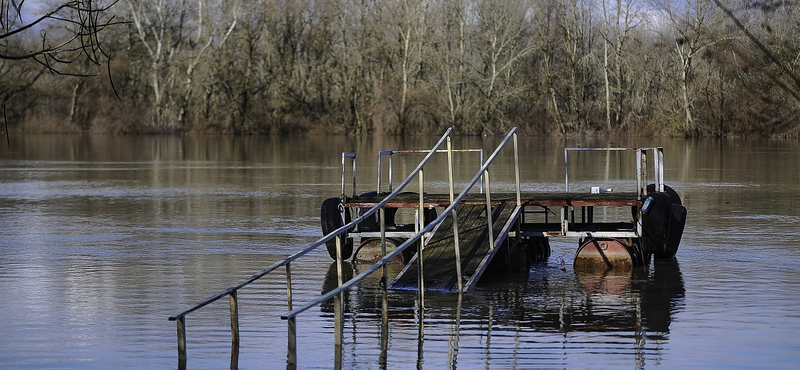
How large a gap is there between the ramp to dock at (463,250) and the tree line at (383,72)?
52434 millimetres

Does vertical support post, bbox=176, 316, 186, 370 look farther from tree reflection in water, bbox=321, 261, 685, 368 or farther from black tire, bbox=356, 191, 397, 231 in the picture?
black tire, bbox=356, 191, 397, 231

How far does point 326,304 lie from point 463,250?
233 centimetres

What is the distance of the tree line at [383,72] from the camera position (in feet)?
236

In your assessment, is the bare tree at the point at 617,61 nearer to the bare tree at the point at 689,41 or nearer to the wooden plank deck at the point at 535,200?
the bare tree at the point at 689,41

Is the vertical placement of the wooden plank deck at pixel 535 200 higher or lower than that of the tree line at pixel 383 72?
lower

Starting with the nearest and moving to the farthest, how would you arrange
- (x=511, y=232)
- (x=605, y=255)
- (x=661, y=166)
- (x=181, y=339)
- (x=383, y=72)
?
(x=181, y=339)
(x=511, y=232)
(x=605, y=255)
(x=661, y=166)
(x=383, y=72)

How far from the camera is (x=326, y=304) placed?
13.1 m

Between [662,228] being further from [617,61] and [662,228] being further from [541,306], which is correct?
[617,61]

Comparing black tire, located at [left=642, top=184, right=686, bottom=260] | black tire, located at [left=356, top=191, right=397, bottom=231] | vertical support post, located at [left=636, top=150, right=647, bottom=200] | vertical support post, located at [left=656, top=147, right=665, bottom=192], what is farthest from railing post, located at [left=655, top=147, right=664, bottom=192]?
black tire, located at [left=356, top=191, right=397, bottom=231]

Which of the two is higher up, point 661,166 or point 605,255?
point 661,166

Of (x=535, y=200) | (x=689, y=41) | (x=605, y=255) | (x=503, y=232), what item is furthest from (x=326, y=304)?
(x=689, y=41)

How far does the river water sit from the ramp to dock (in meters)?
0.29

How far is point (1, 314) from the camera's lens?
12.5 m

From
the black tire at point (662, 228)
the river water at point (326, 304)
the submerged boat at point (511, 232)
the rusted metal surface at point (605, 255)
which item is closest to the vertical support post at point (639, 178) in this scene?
the submerged boat at point (511, 232)
